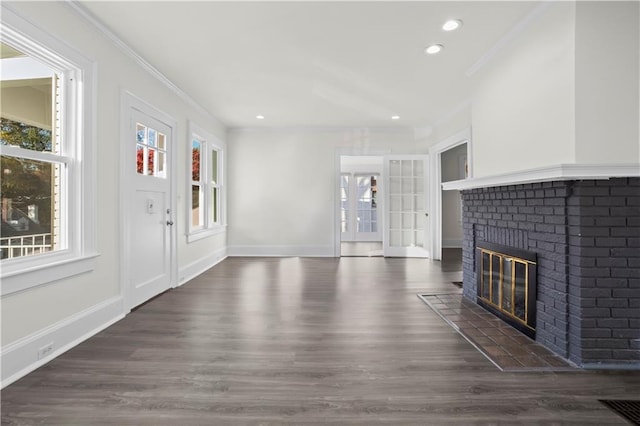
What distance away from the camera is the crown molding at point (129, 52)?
2.60 meters

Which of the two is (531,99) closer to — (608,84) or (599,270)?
(608,84)

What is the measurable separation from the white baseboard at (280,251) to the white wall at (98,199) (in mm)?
3359

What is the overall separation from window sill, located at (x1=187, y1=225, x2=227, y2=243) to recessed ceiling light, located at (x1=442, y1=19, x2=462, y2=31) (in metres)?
3.95

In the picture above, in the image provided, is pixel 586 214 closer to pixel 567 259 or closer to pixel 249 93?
pixel 567 259

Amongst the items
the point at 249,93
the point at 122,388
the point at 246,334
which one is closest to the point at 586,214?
the point at 246,334

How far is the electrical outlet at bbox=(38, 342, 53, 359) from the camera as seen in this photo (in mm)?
2240

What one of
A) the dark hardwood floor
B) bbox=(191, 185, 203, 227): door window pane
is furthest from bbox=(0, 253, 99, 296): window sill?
bbox=(191, 185, 203, 227): door window pane

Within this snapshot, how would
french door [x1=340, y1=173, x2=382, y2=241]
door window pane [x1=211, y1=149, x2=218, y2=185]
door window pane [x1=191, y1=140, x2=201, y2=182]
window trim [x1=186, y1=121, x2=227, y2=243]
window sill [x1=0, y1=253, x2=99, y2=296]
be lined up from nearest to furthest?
window sill [x1=0, y1=253, x2=99, y2=296], window trim [x1=186, y1=121, x2=227, y2=243], door window pane [x1=191, y1=140, x2=201, y2=182], door window pane [x1=211, y1=149, x2=218, y2=185], french door [x1=340, y1=173, x2=382, y2=241]

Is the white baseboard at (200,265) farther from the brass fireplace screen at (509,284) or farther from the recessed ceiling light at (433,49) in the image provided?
the recessed ceiling light at (433,49)

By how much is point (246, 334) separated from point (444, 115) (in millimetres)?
4794

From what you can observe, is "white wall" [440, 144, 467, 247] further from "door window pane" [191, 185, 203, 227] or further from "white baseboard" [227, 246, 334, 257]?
"door window pane" [191, 185, 203, 227]

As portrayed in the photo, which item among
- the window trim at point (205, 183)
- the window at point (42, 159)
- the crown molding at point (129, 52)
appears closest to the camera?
the window at point (42, 159)

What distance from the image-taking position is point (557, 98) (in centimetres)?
233

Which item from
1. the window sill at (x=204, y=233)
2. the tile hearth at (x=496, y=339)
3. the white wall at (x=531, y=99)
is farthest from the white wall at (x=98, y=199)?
the white wall at (x=531, y=99)
